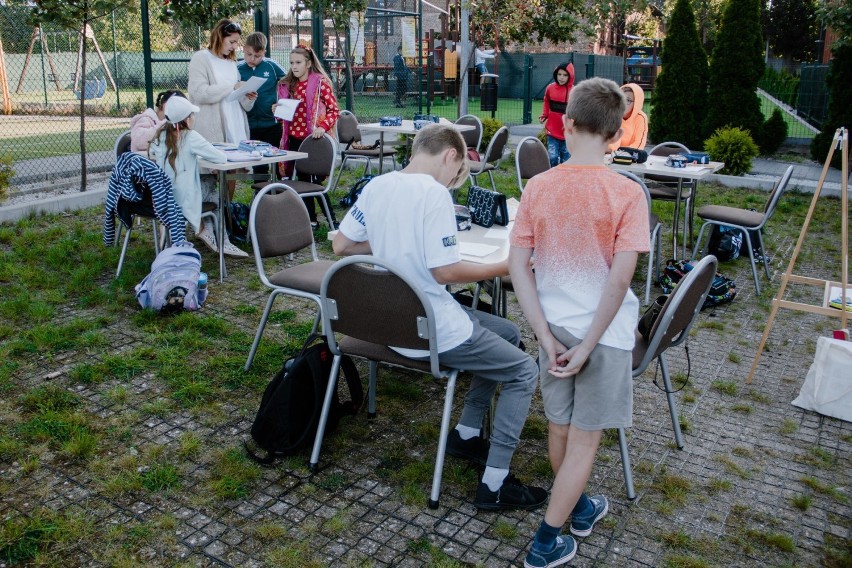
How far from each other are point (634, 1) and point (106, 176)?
39.3 ft

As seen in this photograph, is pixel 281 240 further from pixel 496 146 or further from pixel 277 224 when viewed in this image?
pixel 496 146

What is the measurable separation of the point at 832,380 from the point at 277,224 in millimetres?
2835

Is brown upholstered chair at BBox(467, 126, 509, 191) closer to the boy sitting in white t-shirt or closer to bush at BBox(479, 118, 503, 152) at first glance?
bush at BBox(479, 118, 503, 152)

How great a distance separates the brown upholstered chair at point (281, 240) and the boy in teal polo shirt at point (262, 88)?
293cm

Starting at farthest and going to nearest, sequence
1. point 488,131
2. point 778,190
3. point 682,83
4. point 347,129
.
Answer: point 682,83 < point 488,131 < point 347,129 < point 778,190

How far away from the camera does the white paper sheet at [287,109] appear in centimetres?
632

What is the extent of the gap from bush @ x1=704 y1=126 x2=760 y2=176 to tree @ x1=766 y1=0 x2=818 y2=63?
94.9 ft

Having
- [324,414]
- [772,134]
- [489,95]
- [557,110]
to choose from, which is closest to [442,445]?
[324,414]

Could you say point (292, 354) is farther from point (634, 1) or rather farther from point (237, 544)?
point (634, 1)

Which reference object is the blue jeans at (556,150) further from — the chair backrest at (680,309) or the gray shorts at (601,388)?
the gray shorts at (601,388)

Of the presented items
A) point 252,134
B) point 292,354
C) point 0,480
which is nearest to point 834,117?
point 252,134

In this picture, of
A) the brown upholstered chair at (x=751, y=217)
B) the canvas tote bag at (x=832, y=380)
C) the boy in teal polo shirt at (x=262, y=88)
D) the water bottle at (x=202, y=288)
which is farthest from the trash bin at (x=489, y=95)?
the canvas tote bag at (x=832, y=380)

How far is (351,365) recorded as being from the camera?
11.1 ft

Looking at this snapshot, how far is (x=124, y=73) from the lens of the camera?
40.5ft
